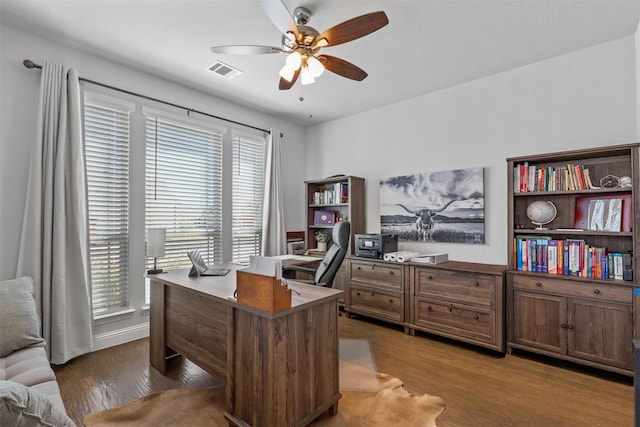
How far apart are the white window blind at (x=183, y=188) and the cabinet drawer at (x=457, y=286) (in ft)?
7.77

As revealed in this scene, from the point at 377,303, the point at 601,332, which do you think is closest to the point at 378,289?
the point at 377,303

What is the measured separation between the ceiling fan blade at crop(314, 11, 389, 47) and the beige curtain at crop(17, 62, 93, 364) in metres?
2.19

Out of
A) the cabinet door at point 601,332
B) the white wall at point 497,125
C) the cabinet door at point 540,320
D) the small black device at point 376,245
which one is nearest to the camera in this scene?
the cabinet door at point 601,332

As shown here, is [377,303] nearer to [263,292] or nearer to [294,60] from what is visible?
[263,292]

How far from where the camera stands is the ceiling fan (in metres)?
1.78

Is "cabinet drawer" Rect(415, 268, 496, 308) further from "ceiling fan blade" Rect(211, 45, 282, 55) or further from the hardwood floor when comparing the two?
"ceiling fan blade" Rect(211, 45, 282, 55)

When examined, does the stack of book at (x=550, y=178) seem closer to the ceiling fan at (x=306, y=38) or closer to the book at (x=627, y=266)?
the book at (x=627, y=266)

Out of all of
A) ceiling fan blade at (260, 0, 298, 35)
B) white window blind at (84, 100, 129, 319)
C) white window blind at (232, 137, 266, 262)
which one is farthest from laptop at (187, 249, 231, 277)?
ceiling fan blade at (260, 0, 298, 35)

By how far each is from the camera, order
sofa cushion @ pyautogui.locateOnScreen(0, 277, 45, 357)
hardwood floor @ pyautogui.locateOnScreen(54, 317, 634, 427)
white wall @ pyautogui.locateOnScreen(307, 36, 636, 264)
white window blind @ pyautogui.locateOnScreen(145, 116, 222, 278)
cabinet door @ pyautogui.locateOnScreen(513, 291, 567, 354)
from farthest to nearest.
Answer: white window blind @ pyautogui.locateOnScreen(145, 116, 222, 278) → white wall @ pyautogui.locateOnScreen(307, 36, 636, 264) → cabinet door @ pyautogui.locateOnScreen(513, 291, 567, 354) → hardwood floor @ pyautogui.locateOnScreen(54, 317, 634, 427) → sofa cushion @ pyautogui.locateOnScreen(0, 277, 45, 357)

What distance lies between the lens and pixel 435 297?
3088 mm

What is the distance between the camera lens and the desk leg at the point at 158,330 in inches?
96.6

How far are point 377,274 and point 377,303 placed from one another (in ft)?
1.06

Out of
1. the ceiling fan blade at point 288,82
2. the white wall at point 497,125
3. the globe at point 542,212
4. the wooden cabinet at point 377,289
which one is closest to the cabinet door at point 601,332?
the globe at point 542,212

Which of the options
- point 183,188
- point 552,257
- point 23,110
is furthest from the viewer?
point 183,188
